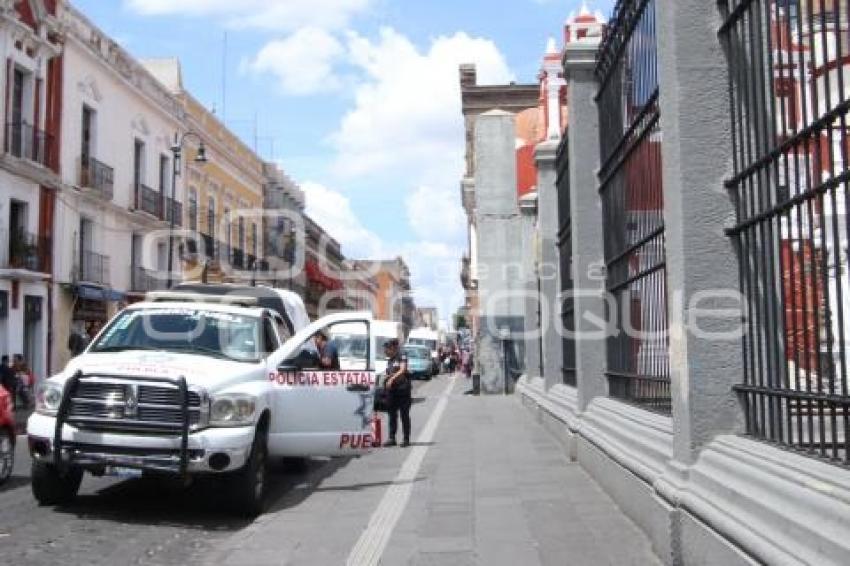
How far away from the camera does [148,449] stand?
8078 millimetres

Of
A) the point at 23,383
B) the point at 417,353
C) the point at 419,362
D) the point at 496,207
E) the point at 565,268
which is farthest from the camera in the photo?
the point at 417,353

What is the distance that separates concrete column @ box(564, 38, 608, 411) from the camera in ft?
34.3

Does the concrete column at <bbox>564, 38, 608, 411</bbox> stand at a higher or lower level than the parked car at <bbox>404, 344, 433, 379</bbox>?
higher

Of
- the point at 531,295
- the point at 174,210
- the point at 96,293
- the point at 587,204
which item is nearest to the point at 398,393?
the point at 587,204

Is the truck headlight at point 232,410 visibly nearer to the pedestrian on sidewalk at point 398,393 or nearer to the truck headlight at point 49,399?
the truck headlight at point 49,399

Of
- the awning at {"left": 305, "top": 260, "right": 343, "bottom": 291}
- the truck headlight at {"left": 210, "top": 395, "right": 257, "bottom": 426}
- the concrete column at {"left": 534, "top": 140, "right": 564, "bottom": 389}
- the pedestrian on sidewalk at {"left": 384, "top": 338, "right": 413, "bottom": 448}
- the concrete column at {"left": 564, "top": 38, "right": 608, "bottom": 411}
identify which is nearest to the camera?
the truck headlight at {"left": 210, "top": 395, "right": 257, "bottom": 426}

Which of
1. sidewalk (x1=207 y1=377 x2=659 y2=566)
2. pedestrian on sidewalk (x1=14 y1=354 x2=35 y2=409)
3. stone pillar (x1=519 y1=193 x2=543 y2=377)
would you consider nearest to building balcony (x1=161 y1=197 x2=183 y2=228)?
pedestrian on sidewalk (x1=14 y1=354 x2=35 y2=409)

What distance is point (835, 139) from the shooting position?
4.16 metres

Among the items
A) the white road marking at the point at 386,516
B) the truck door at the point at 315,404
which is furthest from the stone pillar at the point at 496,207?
the truck door at the point at 315,404

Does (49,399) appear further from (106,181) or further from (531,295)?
(106,181)

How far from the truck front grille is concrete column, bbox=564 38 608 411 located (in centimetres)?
450

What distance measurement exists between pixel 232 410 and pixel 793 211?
17.6 ft

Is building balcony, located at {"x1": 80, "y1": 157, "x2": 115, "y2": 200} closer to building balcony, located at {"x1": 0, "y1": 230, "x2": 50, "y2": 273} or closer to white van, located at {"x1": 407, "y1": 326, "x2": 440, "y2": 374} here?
building balcony, located at {"x1": 0, "y1": 230, "x2": 50, "y2": 273}

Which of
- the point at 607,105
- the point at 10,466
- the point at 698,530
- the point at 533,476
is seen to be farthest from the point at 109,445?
the point at 607,105
